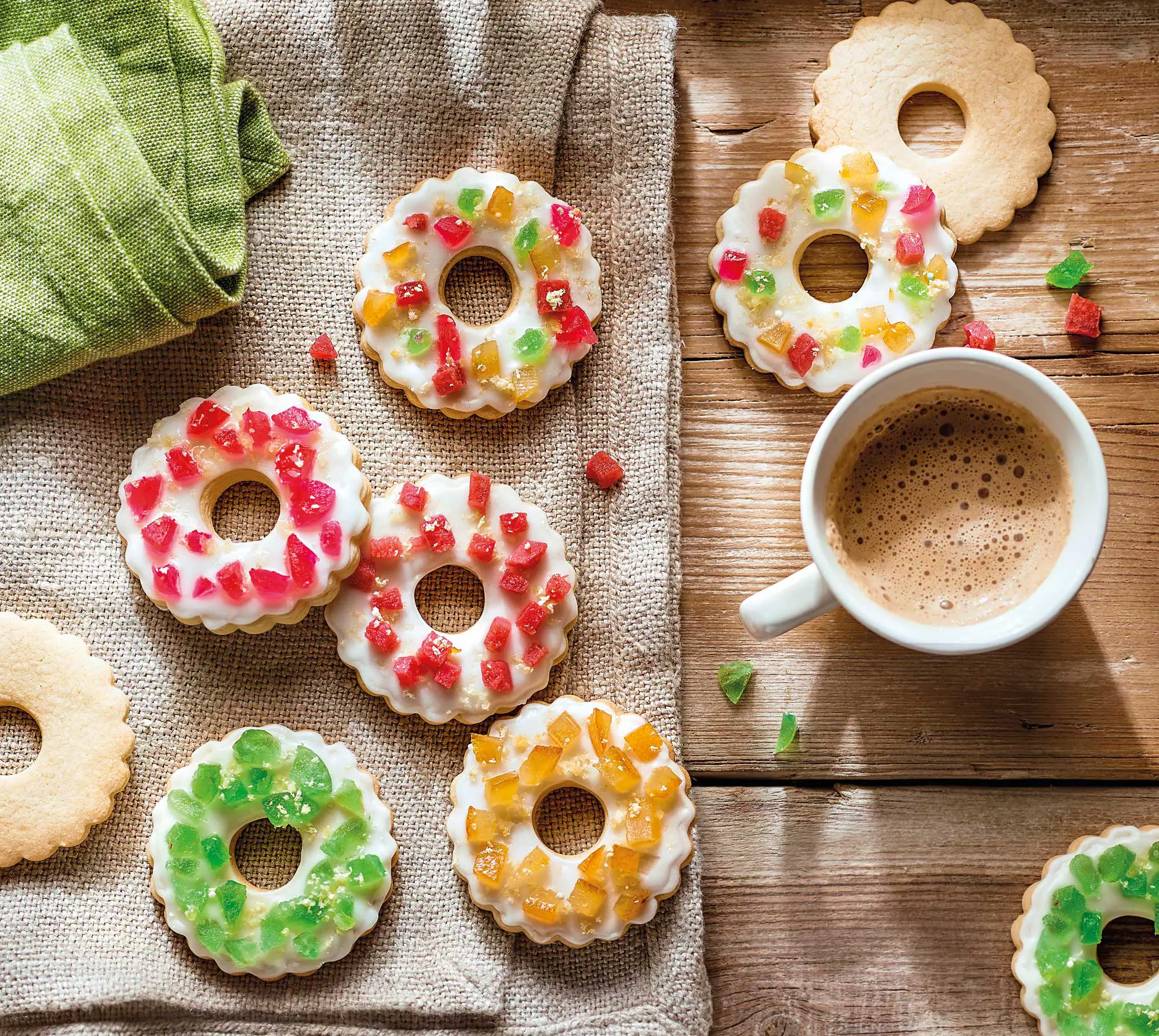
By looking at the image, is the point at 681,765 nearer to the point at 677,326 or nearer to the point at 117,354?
the point at 677,326

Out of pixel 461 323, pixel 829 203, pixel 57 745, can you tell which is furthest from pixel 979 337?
pixel 57 745

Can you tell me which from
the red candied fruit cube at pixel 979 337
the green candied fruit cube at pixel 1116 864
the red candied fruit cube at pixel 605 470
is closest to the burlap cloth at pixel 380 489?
the red candied fruit cube at pixel 605 470

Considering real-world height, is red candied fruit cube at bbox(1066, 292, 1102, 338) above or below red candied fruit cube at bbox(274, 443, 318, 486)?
Result: above

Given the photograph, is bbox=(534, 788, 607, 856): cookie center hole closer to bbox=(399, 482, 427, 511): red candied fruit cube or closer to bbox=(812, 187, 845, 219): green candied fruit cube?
bbox=(399, 482, 427, 511): red candied fruit cube

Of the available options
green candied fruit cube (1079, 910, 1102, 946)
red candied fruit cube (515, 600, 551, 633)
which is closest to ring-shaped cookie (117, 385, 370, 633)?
red candied fruit cube (515, 600, 551, 633)

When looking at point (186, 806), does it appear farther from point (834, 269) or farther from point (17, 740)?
point (834, 269)

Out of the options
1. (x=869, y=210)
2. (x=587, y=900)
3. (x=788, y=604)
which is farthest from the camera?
(x=869, y=210)

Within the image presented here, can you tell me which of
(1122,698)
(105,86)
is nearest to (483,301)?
(105,86)
